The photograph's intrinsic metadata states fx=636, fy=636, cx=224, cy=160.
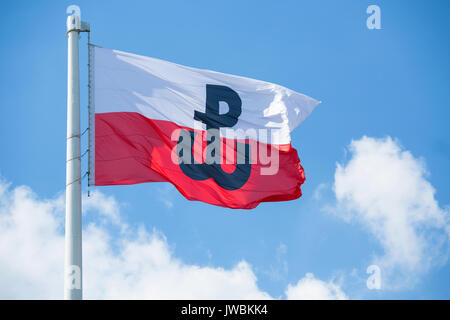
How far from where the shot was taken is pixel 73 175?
12633 mm

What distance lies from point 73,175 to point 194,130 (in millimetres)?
3859

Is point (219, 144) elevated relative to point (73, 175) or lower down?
elevated

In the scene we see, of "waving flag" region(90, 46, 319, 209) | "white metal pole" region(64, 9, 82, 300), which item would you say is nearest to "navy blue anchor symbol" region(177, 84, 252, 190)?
"waving flag" region(90, 46, 319, 209)

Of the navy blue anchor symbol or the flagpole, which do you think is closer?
the flagpole

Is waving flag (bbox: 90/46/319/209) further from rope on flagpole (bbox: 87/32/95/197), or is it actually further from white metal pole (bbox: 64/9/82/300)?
white metal pole (bbox: 64/9/82/300)

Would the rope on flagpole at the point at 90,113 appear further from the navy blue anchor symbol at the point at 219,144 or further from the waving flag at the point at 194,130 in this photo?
the navy blue anchor symbol at the point at 219,144

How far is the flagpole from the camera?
39.1 feet

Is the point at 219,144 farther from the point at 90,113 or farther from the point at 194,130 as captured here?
the point at 90,113

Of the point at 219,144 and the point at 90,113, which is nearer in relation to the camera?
the point at 90,113

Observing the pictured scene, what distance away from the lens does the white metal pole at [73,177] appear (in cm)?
1191

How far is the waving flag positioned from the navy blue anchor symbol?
0.03m

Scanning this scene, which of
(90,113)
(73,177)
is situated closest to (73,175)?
(73,177)
